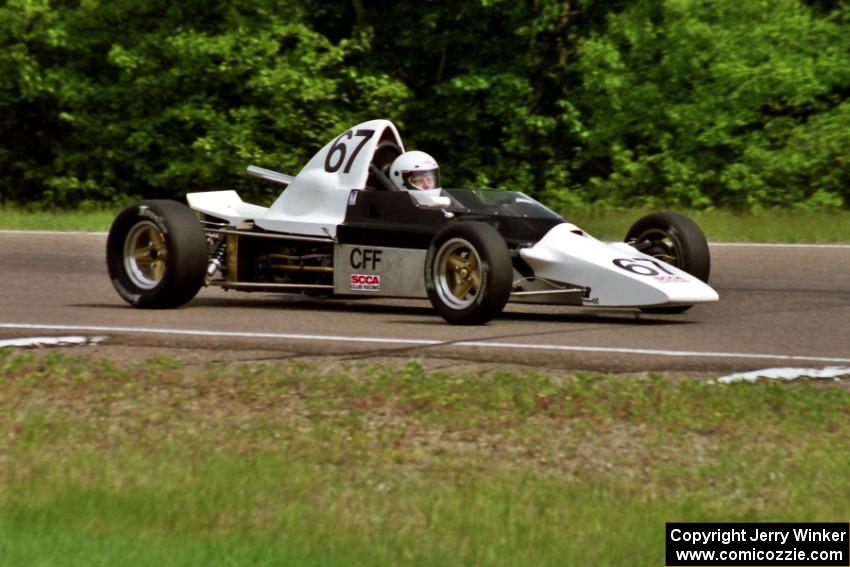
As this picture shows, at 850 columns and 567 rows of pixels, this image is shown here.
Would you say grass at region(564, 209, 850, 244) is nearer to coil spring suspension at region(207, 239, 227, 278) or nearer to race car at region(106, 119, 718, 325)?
race car at region(106, 119, 718, 325)

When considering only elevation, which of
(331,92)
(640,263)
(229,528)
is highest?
(331,92)

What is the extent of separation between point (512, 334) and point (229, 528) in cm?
482

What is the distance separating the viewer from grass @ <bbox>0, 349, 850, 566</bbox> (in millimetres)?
5359

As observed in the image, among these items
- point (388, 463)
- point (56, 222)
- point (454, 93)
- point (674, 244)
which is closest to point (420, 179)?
point (674, 244)

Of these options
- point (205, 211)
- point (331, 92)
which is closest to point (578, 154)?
point (331, 92)

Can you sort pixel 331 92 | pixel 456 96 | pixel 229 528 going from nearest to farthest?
pixel 229 528, pixel 331 92, pixel 456 96

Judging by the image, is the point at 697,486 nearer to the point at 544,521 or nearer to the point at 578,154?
the point at 544,521

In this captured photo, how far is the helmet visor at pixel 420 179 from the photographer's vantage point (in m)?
11.8

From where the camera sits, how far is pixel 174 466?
645 cm

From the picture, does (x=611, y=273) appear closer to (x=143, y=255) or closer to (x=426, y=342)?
(x=426, y=342)

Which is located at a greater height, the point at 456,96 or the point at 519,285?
the point at 456,96

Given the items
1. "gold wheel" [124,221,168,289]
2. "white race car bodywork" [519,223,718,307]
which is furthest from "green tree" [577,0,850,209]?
"gold wheel" [124,221,168,289]

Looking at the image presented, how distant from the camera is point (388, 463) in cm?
657

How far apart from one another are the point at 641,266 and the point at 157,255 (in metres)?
3.83
